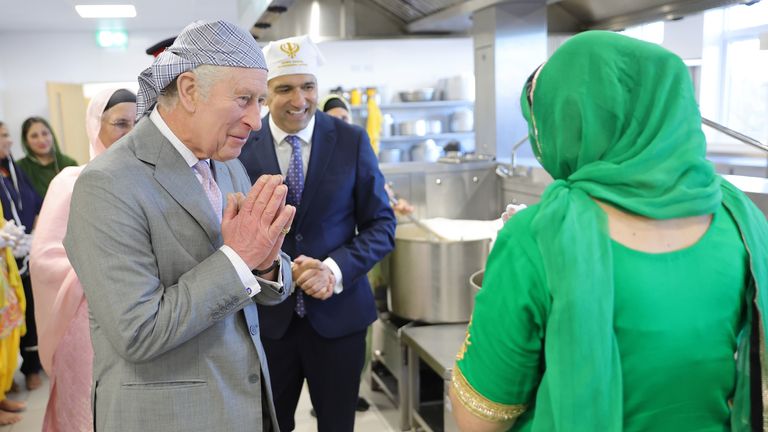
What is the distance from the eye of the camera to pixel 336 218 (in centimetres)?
193

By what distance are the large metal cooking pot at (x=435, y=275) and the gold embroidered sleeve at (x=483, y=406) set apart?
152 centimetres

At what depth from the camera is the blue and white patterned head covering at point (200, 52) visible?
1.12 m

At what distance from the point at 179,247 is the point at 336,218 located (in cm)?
83

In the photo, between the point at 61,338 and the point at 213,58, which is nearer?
the point at 213,58

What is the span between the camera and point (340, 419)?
6.31ft

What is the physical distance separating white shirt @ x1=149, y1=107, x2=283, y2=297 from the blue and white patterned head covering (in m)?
0.06

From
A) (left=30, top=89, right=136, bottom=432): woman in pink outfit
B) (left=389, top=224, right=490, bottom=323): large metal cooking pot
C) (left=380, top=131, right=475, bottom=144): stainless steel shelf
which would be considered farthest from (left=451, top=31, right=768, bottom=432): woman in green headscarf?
(left=380, top=131, right=475, bottom=144): stainless steel shelf

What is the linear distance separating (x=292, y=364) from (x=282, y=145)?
0.64 metres

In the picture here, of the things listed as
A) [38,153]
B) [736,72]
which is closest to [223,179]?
[38,153]

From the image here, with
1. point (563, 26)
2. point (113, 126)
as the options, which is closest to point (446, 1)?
point (563, 26)

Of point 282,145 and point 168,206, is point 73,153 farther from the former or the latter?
point 168,206

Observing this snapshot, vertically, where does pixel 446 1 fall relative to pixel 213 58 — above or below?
above

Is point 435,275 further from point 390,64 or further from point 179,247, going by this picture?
point 390,64

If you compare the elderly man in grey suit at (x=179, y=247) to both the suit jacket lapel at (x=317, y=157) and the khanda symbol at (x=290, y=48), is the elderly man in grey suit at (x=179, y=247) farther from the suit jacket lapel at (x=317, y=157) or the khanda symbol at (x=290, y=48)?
the khanda symbol at (x=290, y=48)
